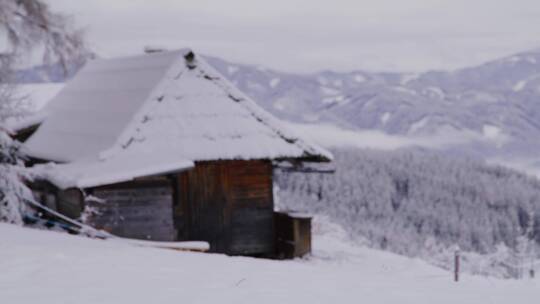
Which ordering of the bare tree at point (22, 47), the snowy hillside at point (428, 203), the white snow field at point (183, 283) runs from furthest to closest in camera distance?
the snowy hillside at point (428, 203)
the bare tree at point (22, 47)
the white snow field at point (183, 283)

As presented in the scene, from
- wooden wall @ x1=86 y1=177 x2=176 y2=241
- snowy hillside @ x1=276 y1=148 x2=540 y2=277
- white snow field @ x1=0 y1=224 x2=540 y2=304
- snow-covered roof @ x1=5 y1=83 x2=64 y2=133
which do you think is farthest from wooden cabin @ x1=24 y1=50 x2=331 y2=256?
snowy hillside @ x1=276 y1=148 x2=540 y2=277

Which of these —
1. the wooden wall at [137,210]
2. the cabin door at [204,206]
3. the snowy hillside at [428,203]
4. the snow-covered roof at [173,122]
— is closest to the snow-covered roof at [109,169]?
the snow-covered roof at [173,122]

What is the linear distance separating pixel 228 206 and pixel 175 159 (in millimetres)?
2137

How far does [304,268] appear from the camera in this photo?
8328 millimetres

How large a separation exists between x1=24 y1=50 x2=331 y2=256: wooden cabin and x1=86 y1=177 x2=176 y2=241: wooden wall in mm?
21

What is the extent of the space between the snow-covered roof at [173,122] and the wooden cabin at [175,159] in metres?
0.03

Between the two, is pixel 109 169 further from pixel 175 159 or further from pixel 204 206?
pixel 204 206

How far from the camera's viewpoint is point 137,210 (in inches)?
579

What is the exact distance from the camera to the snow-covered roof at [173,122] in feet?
51.2

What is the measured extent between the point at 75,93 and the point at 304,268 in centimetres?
1389

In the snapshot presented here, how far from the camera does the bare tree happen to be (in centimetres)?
1303

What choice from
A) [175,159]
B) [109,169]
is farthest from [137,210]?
[175,159]

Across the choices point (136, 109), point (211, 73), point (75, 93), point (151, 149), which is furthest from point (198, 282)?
point (75, 93)

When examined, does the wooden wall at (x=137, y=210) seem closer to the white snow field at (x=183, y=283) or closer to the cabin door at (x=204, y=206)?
the cabin door at (x=204, y=206)
